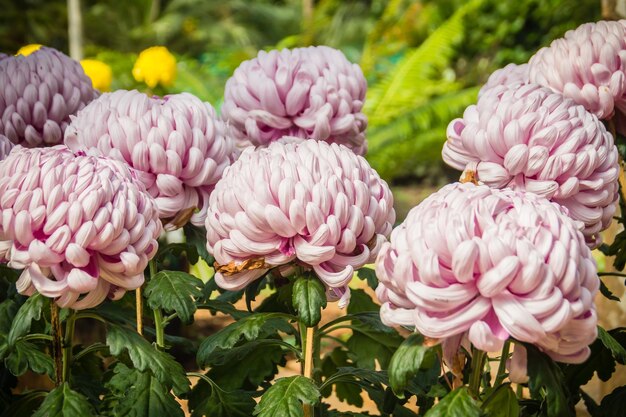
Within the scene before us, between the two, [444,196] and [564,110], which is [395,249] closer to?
[444,196]

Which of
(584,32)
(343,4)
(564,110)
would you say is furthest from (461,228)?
(343,4)

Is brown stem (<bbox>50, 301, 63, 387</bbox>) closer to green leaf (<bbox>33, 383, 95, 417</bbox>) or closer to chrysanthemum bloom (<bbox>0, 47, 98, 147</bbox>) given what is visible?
green leaf (<bbox>33, 383, 95, 417</bbox>)

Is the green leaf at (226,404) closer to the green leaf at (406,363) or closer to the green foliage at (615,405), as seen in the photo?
the green leaf at (406,363)

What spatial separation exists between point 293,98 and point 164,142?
35 cm

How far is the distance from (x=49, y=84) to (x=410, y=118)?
6607 mm

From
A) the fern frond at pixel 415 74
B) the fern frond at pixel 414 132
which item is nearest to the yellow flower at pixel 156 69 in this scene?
the fern frond at pixel 414 132

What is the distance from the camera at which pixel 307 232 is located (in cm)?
146

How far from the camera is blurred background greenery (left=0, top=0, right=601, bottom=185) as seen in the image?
8477 millimetres

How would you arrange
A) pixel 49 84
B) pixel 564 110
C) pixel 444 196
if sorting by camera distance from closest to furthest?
pixel 444 196 → pixel 564 110 → pixel 49 84

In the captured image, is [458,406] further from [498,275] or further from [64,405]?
[64,405]

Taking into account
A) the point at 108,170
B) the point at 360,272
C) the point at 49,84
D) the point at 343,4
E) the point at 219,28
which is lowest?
the point at 219,28

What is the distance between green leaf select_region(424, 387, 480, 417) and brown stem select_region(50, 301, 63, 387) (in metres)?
0.64

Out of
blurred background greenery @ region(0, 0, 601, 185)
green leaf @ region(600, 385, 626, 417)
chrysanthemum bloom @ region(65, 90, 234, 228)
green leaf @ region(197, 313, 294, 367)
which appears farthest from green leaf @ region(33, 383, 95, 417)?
blurred background greenery @ region(0, 0, 601, 185)

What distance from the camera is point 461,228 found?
45.2 inches
